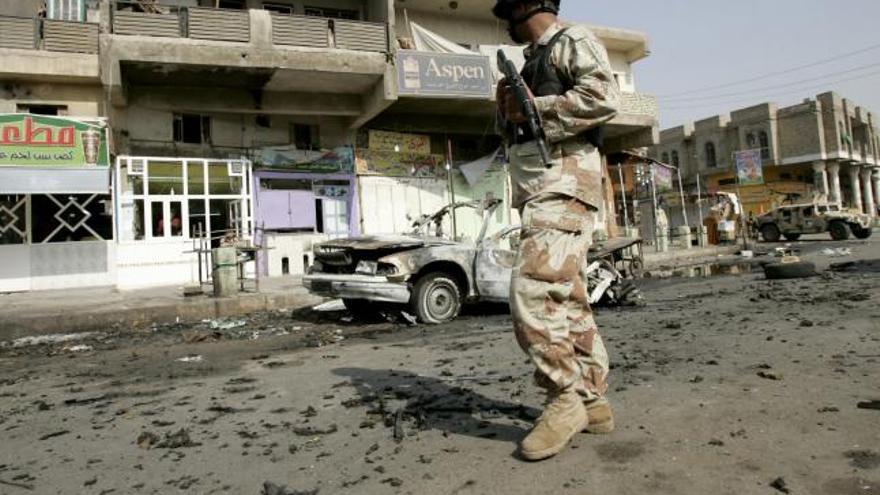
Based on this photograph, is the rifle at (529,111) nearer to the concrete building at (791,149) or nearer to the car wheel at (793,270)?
the car wheel at (793,270)

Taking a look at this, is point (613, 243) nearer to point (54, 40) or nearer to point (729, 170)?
point (54, 40)

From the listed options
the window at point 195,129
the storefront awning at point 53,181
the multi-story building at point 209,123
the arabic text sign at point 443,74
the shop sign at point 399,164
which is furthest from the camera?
the shop sign at point 399,164

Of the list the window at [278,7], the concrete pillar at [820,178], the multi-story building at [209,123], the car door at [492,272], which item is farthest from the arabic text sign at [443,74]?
the concrete pillar at [820,178]

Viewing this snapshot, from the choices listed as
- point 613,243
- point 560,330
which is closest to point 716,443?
point 560,330

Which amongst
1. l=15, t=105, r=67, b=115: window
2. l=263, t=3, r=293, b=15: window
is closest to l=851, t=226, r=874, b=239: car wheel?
l=263, t=3, r=293, b=15: window

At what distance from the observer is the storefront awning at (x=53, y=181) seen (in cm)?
1204

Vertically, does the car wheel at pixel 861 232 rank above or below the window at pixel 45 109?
below

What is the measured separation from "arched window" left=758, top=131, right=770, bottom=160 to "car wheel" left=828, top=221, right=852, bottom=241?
19.6 meters

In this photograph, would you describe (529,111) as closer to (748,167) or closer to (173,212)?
(173,212)

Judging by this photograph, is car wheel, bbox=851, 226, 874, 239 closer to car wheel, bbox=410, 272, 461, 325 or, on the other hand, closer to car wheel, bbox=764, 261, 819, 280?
car wheel, bbox=764, 261, 819, 280

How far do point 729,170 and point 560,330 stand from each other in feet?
145

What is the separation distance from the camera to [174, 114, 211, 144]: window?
14.8 m

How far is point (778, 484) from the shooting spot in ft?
6.06

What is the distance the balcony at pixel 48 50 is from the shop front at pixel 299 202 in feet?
14.2
